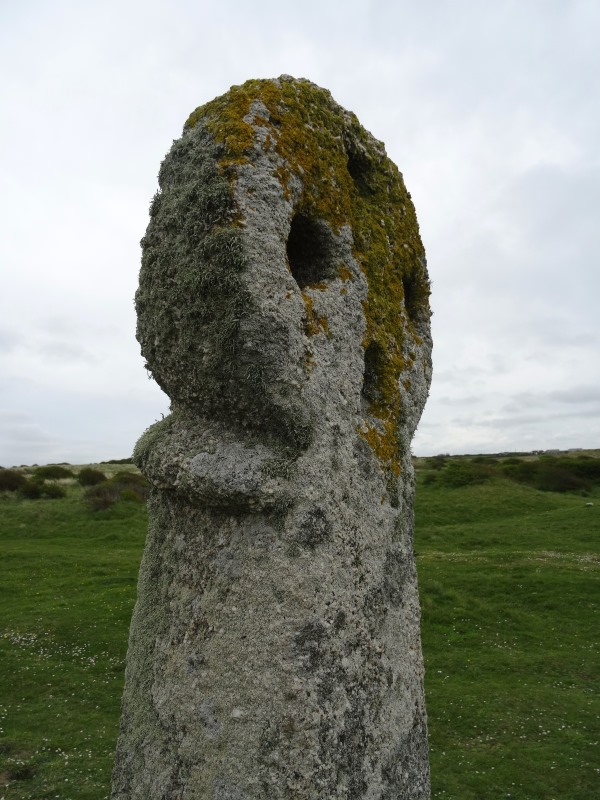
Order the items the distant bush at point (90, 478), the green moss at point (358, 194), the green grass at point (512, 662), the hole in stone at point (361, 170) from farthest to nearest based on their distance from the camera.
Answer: the distant bush at point (90, 478) → the green grass at point (512, 662) → the hole in stone at point (361, 170) → the green moss at point (358, 194)

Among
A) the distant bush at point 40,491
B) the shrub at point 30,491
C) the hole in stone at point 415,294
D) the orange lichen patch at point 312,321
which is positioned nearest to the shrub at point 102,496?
the distant bush at point 40,491

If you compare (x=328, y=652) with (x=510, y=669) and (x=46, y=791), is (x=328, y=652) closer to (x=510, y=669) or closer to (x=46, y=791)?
(x=46, y=791)

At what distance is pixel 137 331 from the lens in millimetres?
5133

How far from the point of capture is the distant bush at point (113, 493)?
28500 mm

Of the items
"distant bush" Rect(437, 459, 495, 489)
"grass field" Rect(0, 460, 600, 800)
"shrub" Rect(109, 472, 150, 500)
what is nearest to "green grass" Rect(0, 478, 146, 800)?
"grass field" Rect(0, 460, 600, 800)

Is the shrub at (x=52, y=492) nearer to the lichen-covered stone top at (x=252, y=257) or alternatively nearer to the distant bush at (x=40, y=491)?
the distant bush at (x=40, y=491)

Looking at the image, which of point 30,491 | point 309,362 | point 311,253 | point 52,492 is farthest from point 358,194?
point 30,491

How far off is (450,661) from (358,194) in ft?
31.6

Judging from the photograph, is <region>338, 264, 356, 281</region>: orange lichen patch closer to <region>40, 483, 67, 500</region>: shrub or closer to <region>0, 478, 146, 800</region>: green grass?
<region>0, 478, 146, 800</region>: green grass

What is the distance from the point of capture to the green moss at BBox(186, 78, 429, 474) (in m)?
4.73

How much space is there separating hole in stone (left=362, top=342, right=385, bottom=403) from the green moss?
0.01m

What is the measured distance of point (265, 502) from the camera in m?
4.29

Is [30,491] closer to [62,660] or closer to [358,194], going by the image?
[62,660]

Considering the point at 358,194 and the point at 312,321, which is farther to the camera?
the point at 358,194
